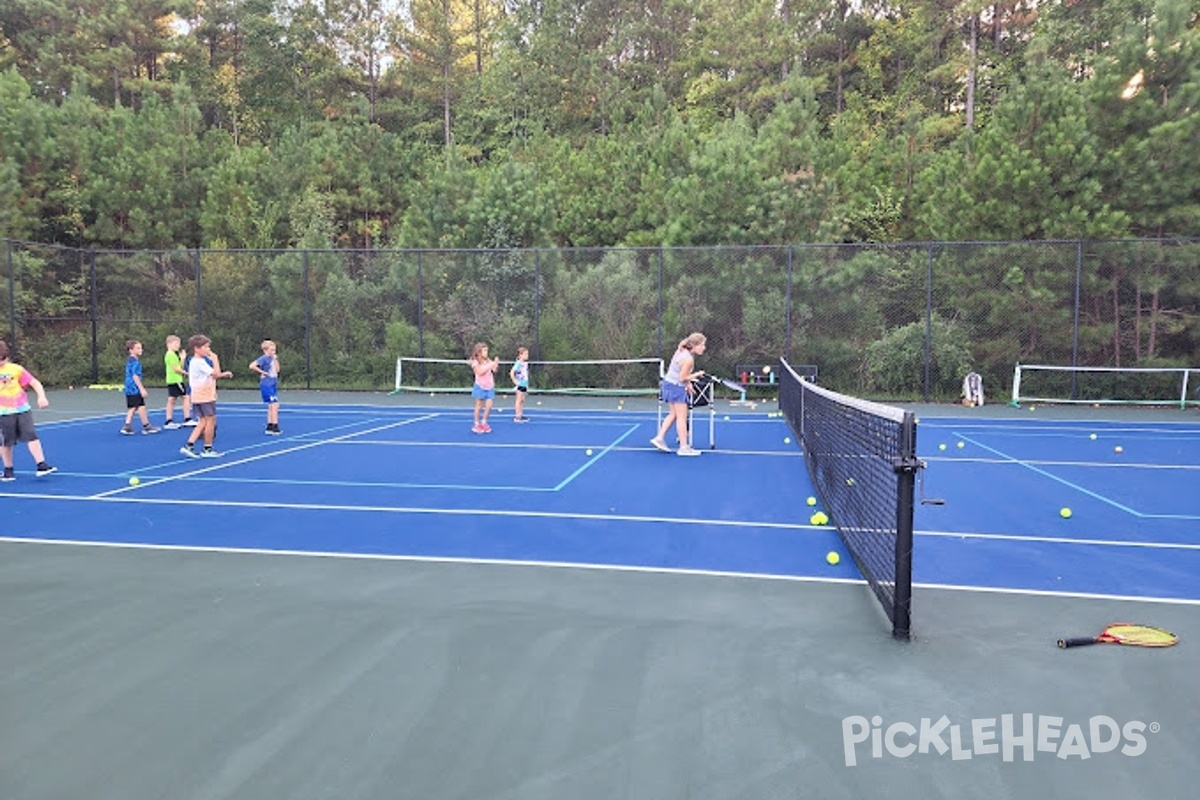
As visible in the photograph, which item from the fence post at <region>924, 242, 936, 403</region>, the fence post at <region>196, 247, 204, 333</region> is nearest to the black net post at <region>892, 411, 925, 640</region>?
the fence post at <region>924, 242, 936, 403</region>

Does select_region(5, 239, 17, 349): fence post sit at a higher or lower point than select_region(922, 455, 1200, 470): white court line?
higher

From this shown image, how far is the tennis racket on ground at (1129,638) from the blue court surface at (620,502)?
76 centimetres

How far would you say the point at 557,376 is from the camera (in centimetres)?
1939

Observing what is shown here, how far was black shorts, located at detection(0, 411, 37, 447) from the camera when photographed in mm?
8586

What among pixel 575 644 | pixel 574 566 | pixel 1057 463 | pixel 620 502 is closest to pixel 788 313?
pixel 1057 463

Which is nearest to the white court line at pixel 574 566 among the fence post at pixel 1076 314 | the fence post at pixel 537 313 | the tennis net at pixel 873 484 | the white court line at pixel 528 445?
the tennis net at pixel 873 484

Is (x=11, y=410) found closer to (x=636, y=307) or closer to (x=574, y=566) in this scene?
(x=574, y=566)

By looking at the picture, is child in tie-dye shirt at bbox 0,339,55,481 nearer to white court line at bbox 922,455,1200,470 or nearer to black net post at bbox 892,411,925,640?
black net post at bbox 892,411,925,640

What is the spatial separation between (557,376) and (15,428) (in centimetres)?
1190

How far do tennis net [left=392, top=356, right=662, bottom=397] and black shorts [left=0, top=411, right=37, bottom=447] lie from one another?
10.2 meters

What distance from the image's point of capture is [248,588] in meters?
4.94

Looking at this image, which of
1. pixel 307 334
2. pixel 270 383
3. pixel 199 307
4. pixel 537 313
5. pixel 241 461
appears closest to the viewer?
pixel 241 461

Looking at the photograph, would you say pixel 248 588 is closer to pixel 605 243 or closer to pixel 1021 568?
pixel 1021 568

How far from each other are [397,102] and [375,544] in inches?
1424
